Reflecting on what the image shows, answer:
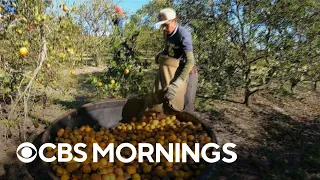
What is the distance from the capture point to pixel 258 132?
5.64 metres

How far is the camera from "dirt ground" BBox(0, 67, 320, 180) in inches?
161

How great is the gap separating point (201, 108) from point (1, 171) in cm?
438

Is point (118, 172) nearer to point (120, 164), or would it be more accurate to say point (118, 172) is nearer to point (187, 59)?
point (120, 164)

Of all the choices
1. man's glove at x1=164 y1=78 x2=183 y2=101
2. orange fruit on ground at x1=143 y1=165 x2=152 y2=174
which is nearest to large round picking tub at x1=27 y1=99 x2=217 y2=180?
man's glove at x1=164 y1=78 x2=183 y2=101

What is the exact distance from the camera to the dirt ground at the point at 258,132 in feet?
13.4

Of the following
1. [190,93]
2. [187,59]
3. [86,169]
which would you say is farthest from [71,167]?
[190,93]

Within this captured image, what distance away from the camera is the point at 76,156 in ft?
7.48

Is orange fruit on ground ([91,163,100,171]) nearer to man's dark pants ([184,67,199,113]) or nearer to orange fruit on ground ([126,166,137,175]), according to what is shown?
orange fruit on ground ([126,166,137,175])

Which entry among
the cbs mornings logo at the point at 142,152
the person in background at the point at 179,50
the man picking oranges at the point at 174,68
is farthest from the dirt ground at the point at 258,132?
the cbs mornings logo at the point at 142,152

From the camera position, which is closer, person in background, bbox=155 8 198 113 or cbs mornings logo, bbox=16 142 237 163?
cbs mornings logo, bbox=16 142 237 163

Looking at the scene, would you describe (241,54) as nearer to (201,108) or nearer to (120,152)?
(201,108)

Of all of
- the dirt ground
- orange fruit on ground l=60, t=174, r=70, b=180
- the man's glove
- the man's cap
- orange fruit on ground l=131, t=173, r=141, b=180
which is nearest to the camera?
orange fruit on ground l=60, t=174, r=70, b=180

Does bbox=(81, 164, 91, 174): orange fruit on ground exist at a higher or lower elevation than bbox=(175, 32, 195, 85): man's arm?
lower

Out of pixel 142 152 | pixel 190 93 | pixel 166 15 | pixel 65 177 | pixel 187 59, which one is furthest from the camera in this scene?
pixel 190 93
